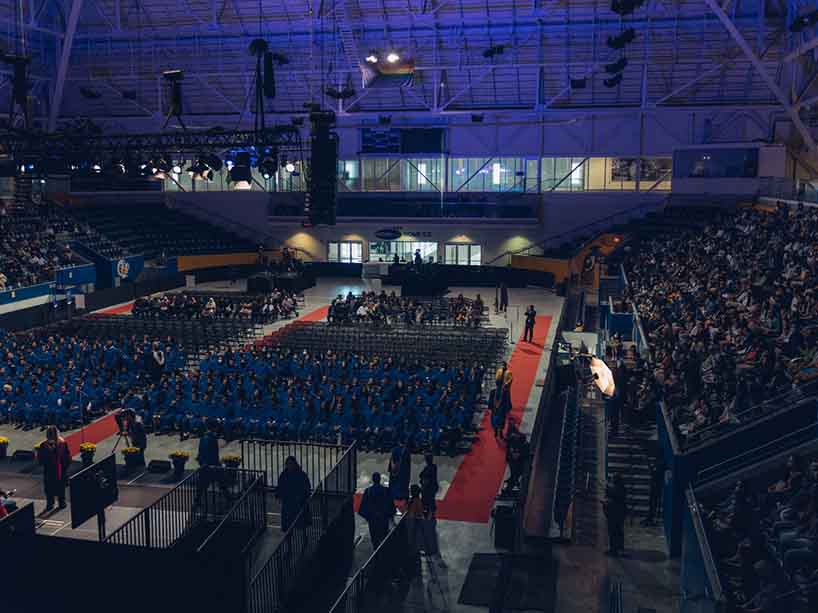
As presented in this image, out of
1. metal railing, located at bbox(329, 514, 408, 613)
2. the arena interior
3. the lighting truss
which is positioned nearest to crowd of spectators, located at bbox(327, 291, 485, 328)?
the arena interior

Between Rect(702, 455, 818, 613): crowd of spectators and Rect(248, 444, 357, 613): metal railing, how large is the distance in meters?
5.20

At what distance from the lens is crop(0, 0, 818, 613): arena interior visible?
35.9ft

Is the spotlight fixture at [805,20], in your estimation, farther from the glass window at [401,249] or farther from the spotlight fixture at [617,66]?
the glass window at [401,249]

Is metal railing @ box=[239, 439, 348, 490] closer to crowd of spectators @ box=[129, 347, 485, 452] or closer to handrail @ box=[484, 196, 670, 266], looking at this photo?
crowd of spectators @ box=[129, 347, 485, 452]

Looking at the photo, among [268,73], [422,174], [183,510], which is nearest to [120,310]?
[268,73]

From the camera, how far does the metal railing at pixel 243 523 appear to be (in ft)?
33.7

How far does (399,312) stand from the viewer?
3011cm

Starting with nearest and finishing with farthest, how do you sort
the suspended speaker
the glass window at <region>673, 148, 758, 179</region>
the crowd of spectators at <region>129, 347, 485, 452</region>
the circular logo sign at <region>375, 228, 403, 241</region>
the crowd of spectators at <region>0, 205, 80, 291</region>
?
the crowd of spectators at <region>129, 347, 485, 452</region>, the suspended speaker, the crowd of spectators at <region>0, 205, 80, 291</region>, the glass window at <region>673, 148, 758, 179</region>, the circular logo sign at <region>375, 228, 403, 241</region>

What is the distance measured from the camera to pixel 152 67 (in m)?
42.8

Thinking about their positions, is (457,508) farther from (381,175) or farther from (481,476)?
(381,175)

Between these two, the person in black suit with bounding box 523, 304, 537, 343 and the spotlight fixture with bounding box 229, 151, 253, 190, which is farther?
the spotlight fixture with bounding box 229, 151, 253, 190

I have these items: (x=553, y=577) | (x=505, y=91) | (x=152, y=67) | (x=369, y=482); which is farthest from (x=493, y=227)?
(x=553, y=577)

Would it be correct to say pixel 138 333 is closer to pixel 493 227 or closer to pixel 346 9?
pixel 346 9

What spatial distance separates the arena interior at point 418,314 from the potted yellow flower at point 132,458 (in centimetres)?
25
